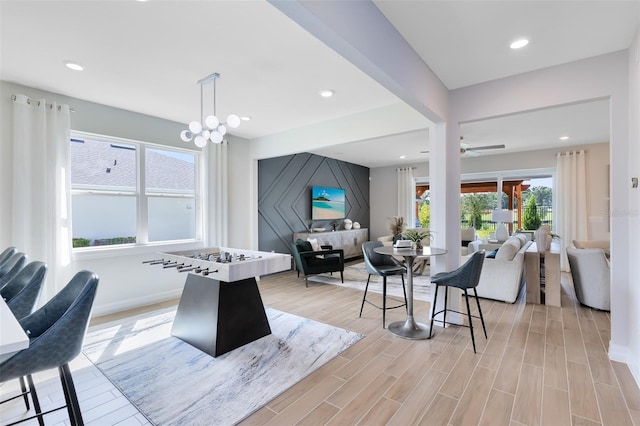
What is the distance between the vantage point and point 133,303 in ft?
13.1

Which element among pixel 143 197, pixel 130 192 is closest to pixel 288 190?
pixel 143 197

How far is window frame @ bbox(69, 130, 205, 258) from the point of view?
12.2 ft

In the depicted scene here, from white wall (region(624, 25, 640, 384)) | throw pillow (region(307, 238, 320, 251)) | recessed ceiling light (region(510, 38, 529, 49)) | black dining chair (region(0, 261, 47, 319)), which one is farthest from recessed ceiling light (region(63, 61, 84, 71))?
white wall (region(624, 25, 640, 384))

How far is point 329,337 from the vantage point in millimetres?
2961

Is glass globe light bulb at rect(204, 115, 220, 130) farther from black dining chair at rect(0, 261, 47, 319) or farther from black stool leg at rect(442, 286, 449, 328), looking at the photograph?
black stool leg at rect(442, 286, 449, 328)

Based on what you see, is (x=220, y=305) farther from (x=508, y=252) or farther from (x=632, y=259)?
(x=508, y=252)

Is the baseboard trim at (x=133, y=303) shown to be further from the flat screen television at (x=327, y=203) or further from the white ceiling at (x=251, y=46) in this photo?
the flat screen television at (x=327, y=203)

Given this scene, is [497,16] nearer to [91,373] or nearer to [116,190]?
[91,373]

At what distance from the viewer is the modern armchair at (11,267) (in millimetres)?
2203

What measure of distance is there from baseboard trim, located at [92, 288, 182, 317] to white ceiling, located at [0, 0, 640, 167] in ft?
8.63

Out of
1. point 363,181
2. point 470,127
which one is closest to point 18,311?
point 470,127

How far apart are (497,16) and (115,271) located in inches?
193

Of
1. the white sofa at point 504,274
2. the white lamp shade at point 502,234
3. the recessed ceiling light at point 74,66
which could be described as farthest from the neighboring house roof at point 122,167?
the white lamp shade at point 502,234

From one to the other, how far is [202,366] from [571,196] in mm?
7444
